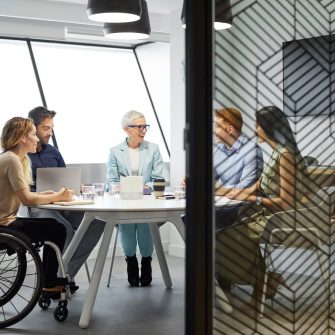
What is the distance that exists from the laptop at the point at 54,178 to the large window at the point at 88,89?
2.08m

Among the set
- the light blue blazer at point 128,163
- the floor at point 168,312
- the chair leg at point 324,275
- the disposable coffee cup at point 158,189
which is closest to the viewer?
the floor at point 168,312

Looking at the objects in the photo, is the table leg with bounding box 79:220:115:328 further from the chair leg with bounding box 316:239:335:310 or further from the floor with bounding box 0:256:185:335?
the chair leg with bounding box 316:239:335:310

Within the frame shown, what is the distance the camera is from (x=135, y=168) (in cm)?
564

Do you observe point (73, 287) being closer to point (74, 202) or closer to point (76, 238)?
point (76, 238)

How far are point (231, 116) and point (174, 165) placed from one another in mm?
4080

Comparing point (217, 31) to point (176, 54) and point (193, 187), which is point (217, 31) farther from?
point (176, 54)

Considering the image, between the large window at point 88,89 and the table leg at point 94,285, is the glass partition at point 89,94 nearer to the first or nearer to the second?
the large window at point 88,89

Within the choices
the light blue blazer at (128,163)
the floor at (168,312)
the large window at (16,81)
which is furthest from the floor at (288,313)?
the large window at (16,81)

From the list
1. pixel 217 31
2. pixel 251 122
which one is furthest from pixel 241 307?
pixel 217 31

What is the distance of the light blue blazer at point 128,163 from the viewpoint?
5.61 m

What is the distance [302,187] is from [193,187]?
517mm

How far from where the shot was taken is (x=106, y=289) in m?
5.33

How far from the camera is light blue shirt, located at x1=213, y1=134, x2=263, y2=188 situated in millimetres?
2588

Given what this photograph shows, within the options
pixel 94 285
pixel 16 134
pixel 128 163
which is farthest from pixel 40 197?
pixel 128 163
